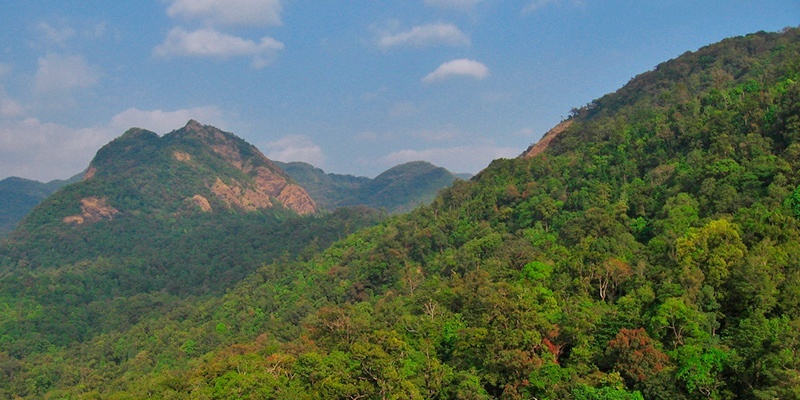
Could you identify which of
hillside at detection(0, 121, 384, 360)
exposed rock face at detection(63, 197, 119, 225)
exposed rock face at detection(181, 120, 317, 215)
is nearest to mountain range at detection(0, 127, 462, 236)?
exposed rock face at detection(181, 120, 317, 215)

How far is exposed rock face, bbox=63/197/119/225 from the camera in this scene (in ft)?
397

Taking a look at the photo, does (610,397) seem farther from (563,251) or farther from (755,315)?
(563,251)

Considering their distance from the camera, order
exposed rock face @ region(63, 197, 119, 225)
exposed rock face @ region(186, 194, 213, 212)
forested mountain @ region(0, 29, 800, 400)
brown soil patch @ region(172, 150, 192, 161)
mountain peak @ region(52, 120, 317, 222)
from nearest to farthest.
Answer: forested mountain @ region(0, 29, 800, 400), exposed rock face @ region(63, 197, 119, 225), mountain peak @ region(52, 120, 317, 222), exposed rock face @ region(186, 194, 213, 212), brown soil patch @ region(172, 150, 192, 161)

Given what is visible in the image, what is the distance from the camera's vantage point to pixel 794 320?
21484mm

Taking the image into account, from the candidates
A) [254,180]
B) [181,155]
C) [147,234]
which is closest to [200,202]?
[147,234]

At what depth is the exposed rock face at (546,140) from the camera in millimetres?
74375

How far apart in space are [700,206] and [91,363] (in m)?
56.0

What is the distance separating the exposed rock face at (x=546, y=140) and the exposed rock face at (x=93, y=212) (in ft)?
309

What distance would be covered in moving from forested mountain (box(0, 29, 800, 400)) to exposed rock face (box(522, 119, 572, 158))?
4894mm

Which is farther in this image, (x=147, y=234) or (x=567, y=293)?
(x=147, y=234)

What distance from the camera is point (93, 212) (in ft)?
410

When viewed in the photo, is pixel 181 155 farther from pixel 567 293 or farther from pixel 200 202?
pixel 567 293

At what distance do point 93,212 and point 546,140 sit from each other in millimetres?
99136

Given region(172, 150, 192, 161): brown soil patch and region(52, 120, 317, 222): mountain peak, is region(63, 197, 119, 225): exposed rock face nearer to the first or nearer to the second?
region(52, 120, 317, 222): mountain peak
